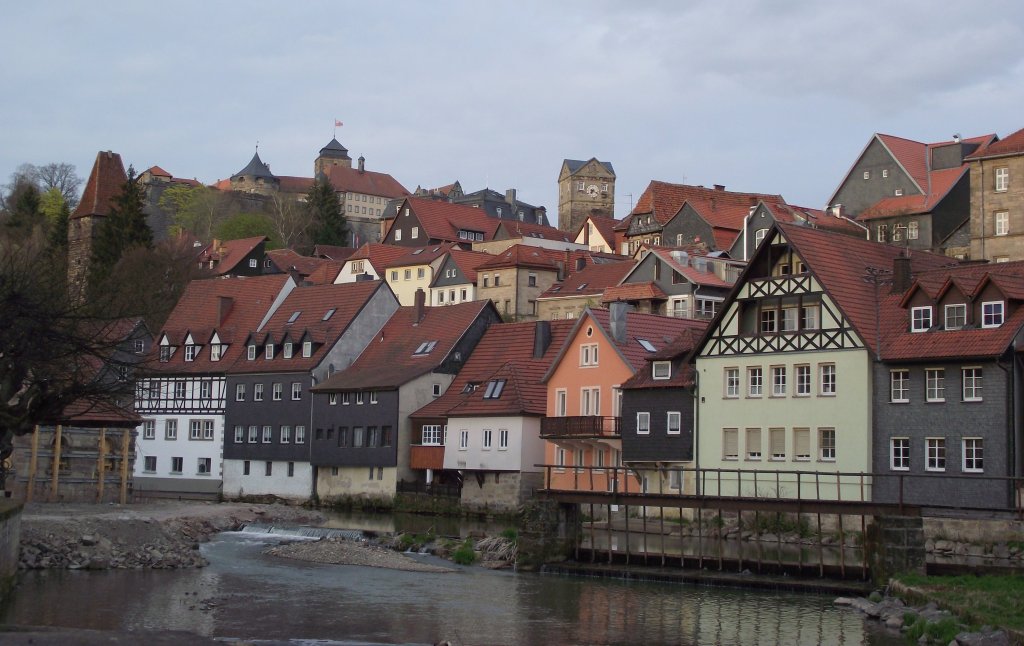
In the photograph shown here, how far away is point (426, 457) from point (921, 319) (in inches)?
1013

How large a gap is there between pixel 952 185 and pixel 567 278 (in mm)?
26676

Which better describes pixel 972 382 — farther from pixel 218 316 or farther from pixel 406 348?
pixel 218 316

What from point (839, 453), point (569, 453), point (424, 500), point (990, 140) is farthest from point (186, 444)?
point (990, 140)

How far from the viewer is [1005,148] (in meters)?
75.6

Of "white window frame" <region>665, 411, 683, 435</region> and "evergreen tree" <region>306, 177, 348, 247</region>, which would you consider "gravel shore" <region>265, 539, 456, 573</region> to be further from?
"evergreen tree" <region>306, 177, 348, 247</region>

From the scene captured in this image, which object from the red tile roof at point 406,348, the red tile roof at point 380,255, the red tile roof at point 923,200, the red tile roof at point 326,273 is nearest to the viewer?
the red tile roof at point 406,348

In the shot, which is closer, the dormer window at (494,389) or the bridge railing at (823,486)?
the bridge railing at (823,486)

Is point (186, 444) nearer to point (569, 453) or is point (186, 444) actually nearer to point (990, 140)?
point (569, 453)

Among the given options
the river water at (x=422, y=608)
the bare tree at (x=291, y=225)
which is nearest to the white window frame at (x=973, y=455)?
the river water at (x=422, y=608)

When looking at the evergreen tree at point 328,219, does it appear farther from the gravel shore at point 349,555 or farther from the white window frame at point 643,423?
the gravel shore at point 349,555

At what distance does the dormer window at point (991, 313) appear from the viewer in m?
42.4

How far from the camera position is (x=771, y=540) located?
46.1 meters

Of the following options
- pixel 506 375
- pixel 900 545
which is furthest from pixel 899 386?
pixel 506 375

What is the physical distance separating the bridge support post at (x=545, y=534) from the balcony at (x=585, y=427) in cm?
1222
